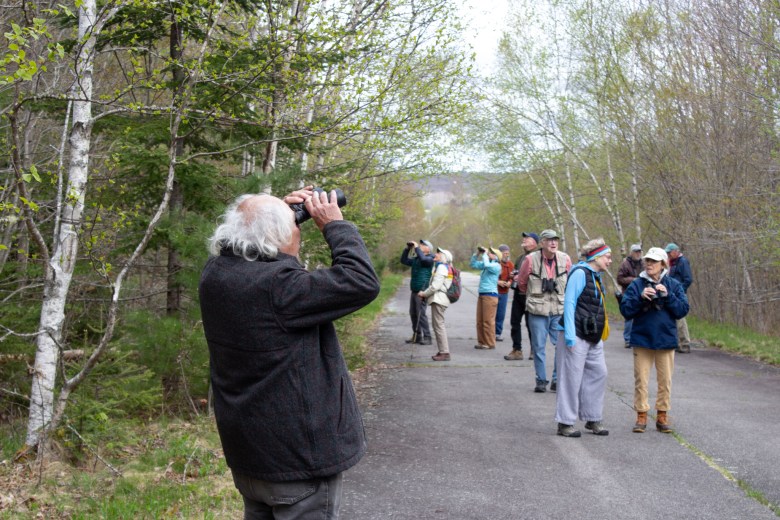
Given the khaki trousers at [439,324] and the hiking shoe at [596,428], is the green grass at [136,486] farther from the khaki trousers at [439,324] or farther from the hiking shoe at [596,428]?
the khaki trousers at [439,324]

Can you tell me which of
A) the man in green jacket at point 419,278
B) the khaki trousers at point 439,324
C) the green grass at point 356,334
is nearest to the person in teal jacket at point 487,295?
the man in green jacket at point 419,278

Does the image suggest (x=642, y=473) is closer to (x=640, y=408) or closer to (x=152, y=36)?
(x=640, y=408)

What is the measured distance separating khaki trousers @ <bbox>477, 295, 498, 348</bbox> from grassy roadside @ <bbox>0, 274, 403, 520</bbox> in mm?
7841

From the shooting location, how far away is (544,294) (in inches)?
419

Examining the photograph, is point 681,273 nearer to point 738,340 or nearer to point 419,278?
point 738,340

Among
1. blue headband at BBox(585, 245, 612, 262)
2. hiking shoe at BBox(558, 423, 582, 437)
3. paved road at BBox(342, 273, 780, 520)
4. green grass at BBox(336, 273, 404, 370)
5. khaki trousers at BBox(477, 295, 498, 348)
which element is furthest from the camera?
khaki trousers at BBox(477, 295, 498, 348)

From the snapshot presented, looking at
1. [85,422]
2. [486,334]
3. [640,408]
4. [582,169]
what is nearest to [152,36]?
[85,422]

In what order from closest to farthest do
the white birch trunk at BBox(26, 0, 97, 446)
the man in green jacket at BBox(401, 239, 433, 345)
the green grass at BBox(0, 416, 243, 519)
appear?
1. the green grass at BBox(0, 416, 243, 519)
2. the white birch trunk at BBox(26, 0, 97, 446)
3. the man in green jacket at BBox(401, 239, 433, 345)

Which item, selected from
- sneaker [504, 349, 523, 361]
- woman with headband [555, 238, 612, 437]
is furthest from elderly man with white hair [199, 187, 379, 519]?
sneaker [504, 349, 523, 361]

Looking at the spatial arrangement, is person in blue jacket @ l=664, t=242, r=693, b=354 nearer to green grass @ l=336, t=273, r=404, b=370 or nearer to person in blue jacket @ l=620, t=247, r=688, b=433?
green grass @ l=336, t=273, r=404, b=370

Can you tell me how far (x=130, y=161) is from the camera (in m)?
8.90

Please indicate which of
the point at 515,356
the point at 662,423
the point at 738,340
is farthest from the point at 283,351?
the point at 738,340

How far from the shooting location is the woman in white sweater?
13.4 m

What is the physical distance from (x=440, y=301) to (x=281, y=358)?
10556mm
